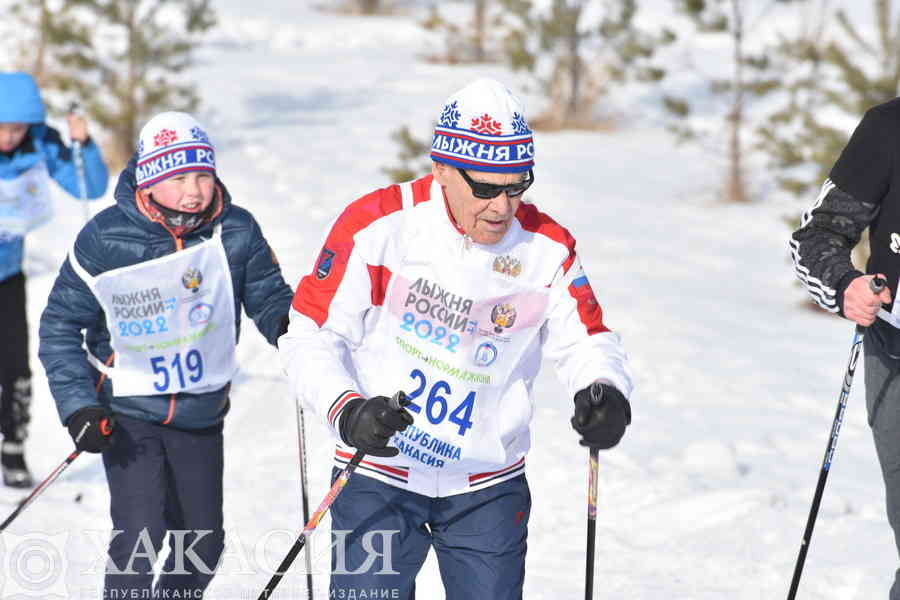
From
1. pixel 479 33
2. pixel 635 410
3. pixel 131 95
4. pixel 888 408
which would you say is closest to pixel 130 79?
pixel 131 95

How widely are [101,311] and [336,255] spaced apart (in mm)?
1264

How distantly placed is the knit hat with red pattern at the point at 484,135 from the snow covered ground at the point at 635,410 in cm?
239

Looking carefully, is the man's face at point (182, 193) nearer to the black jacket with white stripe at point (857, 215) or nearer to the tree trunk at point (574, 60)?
the black jacket with white stripe at point (857, 215)

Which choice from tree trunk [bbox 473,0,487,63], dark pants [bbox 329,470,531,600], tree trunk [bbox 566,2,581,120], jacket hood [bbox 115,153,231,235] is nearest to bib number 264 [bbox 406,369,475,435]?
dark pants [bbox 329,470,531,600]

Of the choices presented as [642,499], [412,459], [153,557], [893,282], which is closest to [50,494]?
[153,557]

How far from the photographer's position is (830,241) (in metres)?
3.63

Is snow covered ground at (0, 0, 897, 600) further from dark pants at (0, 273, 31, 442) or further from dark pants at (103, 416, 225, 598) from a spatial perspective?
dark pants at (103, 416, 225, 598)

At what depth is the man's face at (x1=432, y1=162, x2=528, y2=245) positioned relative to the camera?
3.10 meters

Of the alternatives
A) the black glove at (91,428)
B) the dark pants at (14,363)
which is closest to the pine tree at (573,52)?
the dark pants at (14,363)

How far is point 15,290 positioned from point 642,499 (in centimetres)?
337

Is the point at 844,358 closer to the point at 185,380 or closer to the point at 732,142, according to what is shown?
the point at 732,142

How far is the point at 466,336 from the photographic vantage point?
10.5 ft

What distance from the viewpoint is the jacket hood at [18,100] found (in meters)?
5.83

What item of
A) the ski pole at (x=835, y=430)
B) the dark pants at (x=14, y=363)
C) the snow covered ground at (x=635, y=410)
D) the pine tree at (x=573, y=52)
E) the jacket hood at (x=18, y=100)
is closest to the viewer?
the ski pole at (x=835, y=430)
